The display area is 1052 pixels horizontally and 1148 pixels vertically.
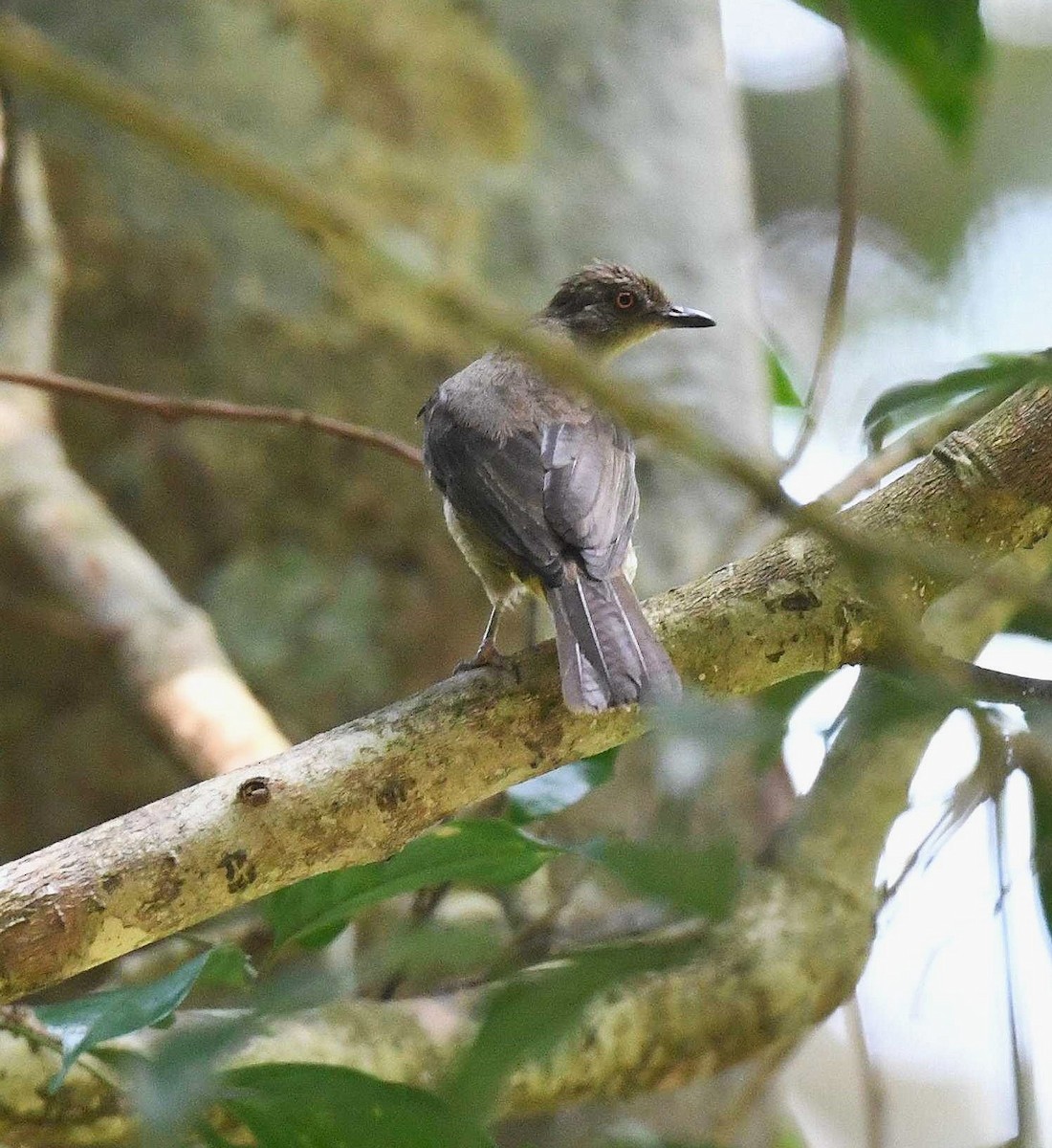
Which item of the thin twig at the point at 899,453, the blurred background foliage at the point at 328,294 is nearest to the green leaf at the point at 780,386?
the blurred background foliage at the point at 328,294

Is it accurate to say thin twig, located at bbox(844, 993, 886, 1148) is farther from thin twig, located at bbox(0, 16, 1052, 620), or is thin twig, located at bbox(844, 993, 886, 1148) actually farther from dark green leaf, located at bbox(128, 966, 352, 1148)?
thin twig, located at bbox(0, 16, 1052, 620)

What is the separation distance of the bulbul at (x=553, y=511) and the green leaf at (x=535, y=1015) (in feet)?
3.04

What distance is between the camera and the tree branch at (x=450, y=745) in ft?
6.82

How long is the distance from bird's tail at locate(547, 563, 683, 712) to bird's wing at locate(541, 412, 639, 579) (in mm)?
277

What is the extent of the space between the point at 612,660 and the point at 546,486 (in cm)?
91

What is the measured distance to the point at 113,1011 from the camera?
6.15 feet

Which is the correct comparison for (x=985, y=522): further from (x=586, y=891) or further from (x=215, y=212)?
(x=215, y=212)

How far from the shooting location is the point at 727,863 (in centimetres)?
125

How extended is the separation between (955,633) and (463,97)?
3052mm

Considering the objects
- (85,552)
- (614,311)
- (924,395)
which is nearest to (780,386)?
(614,311)

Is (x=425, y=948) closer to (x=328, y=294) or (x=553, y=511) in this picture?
(x=553, y=511)

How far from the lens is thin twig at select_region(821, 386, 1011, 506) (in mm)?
3115

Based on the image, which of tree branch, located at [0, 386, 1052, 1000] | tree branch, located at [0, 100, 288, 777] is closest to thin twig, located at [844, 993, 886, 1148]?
tree branch, located at [0, 386, 1052, 1000]

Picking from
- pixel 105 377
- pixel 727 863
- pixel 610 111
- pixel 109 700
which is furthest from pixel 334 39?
pixel 727 863
